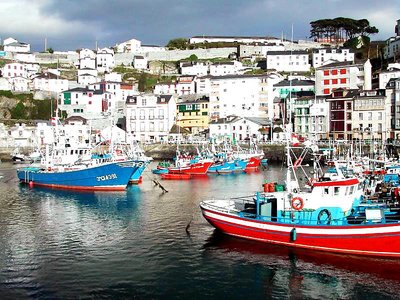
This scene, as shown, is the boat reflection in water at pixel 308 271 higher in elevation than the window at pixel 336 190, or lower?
lower

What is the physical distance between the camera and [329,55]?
Answer: 113375 millimetres

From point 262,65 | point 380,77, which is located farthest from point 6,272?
point 262,65

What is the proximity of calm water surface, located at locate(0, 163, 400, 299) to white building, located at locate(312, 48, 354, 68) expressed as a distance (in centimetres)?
8797

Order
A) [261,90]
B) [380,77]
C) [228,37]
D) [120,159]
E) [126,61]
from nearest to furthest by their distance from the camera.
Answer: [120,159] < [380,77] < [261,90] < [126,61] < [228,37]

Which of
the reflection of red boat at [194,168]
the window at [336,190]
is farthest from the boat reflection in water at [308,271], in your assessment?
the reflection of red boat at [194,168]

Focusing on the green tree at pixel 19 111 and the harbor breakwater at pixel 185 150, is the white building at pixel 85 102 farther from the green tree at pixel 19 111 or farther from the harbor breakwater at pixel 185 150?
the harbor breakwater at pixel 185 150

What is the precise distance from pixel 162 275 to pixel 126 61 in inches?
4771

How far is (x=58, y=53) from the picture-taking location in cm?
14038

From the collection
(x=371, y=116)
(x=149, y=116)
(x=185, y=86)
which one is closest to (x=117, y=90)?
(x=185, y=86)

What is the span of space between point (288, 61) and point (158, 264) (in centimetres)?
10074

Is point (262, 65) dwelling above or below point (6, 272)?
above

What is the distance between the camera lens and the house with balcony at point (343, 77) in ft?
296

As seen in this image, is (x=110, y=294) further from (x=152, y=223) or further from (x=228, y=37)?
(x=228, y=37)

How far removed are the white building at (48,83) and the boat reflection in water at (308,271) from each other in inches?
3693
